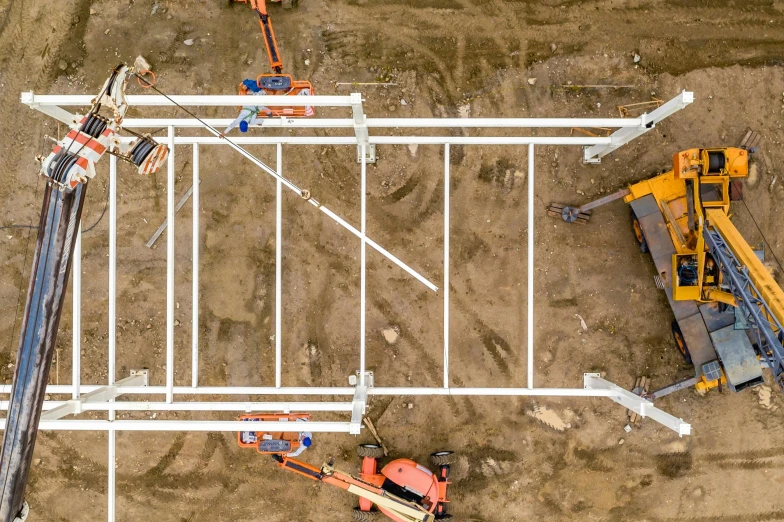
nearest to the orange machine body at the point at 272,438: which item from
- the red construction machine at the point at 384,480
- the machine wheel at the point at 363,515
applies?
the red construction machine at the point at 384,480

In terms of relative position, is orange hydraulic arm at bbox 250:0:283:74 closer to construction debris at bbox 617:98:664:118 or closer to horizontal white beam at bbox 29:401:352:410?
horizontal white beam at bbox 29:401:352:410

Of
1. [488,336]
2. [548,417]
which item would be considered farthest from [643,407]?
[488,336]

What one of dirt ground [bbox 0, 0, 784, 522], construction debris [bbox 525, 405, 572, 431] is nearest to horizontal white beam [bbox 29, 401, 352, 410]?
dirt ground [bbox 0, 0, 784, 522]

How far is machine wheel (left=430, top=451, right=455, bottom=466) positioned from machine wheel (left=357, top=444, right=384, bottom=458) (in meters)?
0.78

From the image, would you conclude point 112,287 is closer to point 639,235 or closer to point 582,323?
point 582,323

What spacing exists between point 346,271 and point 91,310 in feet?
13.0

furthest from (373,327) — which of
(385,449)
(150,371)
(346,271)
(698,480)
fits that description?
(698,480)

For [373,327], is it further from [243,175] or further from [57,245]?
[57,245]

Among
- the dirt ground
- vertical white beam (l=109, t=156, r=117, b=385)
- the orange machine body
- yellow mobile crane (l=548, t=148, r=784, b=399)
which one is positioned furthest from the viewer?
the dirt ground

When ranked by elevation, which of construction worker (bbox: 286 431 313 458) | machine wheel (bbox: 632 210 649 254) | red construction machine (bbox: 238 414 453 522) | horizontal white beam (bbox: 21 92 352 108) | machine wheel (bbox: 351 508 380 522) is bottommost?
machine wheel (bbox: 351 508 380 522)

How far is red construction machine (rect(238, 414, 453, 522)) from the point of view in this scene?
6719mm

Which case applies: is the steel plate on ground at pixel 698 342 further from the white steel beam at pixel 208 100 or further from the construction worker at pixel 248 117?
the construction worker at pixel 248 117

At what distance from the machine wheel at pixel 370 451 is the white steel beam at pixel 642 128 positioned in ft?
17.2

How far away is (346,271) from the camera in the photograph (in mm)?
7453
